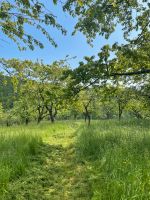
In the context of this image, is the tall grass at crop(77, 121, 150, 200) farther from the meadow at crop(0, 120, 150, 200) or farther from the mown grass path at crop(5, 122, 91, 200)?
the mown grass path at crop(5, 122, 91, 200)

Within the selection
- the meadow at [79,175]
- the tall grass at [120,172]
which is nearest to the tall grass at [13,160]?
the meadow at [79,175]

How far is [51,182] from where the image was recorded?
25.9 ft

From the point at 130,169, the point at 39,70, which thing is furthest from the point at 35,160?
the point at 39,70

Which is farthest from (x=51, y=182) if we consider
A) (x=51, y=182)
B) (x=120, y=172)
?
(x=120, y=172)

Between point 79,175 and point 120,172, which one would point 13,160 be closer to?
point 79,175

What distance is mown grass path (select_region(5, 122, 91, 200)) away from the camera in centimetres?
685

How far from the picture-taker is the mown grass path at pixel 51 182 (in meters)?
6.85

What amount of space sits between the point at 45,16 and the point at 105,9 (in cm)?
676

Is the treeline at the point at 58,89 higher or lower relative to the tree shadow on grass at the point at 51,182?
higher

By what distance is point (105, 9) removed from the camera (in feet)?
39.4

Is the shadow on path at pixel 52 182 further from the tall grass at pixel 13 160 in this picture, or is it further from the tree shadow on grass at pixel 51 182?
the tall grass at pixel 13 160

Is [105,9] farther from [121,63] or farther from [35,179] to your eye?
[35,179]

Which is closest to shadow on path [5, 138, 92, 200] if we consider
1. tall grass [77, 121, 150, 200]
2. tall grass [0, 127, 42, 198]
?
tall grass [0, 127, 42, 198]

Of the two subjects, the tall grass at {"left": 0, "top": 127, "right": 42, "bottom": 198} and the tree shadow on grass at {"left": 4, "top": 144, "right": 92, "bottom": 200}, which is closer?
the tree shadow on grass at {"left": 4, "top": 144, "right": 92, "bottom": 200}
